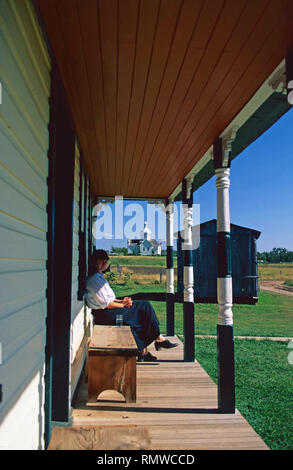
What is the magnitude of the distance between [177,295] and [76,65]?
10450 millimetres

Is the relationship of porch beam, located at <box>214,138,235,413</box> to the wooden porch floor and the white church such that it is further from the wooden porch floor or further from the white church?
the white church

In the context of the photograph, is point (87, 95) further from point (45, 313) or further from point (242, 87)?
point (45, 313)

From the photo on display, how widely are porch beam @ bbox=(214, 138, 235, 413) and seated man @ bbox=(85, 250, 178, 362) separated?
1.32 metres

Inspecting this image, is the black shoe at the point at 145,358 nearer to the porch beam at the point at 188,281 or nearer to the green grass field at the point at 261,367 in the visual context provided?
the porch beam at the point at 188,281

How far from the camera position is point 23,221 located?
167 centimetres

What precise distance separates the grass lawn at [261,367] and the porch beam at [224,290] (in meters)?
0.30

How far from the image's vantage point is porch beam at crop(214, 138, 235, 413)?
3225 millimetres

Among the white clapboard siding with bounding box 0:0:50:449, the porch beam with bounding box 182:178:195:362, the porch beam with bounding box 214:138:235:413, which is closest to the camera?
the white clapboard siding with bounding box 0:0:50:449

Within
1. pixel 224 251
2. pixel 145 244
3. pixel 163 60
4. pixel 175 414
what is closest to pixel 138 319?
pixel 175 414

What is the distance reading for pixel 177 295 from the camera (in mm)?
12086

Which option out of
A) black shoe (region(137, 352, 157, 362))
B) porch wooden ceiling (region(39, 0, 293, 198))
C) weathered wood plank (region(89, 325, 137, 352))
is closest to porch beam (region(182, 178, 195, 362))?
black shoe (region(137, 352, 157, 362))

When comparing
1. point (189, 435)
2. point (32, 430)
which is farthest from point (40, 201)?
point (189, 435)

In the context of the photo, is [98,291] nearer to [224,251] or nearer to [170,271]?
[224,251]

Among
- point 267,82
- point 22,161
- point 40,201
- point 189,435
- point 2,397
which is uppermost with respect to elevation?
point 267,82
